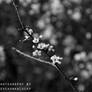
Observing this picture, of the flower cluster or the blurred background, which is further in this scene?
the blurred background

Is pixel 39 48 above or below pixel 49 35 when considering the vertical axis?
below

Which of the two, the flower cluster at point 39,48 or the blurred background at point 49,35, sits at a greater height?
the blurred background at point 49,35

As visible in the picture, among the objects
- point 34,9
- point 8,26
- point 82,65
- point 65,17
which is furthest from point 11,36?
point 82,65

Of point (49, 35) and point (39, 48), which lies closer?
point (39, 48)

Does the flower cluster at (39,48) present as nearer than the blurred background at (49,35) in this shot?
Yes

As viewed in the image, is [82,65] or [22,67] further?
[22,67]

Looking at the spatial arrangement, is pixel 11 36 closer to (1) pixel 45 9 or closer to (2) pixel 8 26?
(2) pixel 8 26

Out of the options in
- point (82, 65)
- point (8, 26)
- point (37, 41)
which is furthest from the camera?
point (8, 26)

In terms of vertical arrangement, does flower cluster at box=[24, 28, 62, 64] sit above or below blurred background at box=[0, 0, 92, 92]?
below
